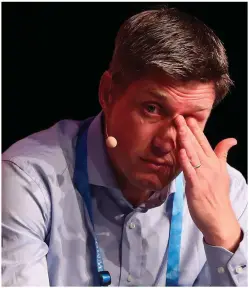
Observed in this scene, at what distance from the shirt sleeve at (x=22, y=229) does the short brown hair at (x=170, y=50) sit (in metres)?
0.53

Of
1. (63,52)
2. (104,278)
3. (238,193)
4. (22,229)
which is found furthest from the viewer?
(63,52)

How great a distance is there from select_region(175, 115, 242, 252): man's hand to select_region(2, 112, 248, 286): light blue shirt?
5cm

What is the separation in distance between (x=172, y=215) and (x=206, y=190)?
10.9 inches

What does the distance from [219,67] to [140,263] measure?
838 mm

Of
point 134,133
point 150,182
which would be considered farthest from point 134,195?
point 134,133

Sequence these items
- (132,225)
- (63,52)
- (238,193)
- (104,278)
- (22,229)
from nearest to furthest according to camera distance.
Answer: (22,229) < (104,278) < (132,225) < (238,193) < (63,52)

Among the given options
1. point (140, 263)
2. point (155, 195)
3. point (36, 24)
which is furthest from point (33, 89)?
point (140, 263)

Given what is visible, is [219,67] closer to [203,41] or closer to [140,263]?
[203,41]

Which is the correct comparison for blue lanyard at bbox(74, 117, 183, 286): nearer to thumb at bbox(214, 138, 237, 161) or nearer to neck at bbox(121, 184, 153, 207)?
neck at bbox(121, 184, 153, 207)

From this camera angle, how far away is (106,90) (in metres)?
1.94

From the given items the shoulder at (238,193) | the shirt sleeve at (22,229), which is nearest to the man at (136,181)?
the shirt sleeve at (22,229)

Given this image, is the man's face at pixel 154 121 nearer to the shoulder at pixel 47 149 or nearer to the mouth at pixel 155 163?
the mouth at pixel 155 163

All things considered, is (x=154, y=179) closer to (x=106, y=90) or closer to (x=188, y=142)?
(x=188, y=142)

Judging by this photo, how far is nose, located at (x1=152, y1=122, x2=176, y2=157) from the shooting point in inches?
70.2
